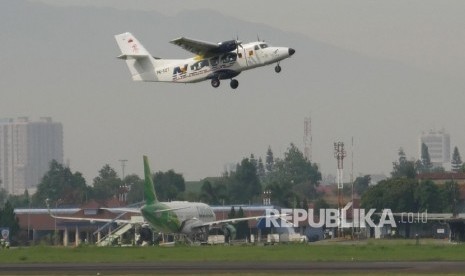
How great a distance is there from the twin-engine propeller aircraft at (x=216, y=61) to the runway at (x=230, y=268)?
1807cm

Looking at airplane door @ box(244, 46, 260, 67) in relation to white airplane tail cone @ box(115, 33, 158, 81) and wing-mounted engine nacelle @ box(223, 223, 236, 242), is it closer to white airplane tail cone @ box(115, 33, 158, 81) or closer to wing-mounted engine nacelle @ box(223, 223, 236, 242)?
white airplane tail cone @ box(115, 33, 158, 81)

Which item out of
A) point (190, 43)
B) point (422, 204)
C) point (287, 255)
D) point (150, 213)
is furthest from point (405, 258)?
point (422, 204)

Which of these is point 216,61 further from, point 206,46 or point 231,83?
point 231,83

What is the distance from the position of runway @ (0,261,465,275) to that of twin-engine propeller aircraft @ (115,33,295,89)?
18073 millimetres

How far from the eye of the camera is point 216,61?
103062 millimetres

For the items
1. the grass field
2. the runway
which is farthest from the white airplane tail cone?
the runway

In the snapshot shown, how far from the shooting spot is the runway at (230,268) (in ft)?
253

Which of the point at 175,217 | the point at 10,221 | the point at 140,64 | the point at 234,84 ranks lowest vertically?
the point at 10,221

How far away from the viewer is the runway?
77.1 meters

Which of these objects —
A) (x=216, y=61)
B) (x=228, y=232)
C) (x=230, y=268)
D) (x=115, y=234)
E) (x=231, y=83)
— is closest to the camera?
(x=230, y=268)

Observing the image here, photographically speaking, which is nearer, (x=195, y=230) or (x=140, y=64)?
(x=140, y=64)

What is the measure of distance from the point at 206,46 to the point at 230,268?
1040 inches

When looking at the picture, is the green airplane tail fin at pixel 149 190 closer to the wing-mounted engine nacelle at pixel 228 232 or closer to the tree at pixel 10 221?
the wing-mounted engine nacelle at pixel 228 232

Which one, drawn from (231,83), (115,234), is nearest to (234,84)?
(231,83)
